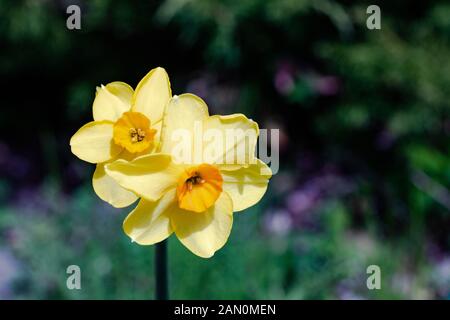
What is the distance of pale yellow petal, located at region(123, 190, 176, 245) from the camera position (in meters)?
0.90

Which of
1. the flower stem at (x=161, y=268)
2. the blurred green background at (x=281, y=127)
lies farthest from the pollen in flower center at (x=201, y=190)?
Result: the blurred green background at (x=281, y=127)

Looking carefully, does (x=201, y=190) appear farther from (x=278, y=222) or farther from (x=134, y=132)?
(x=278, y=222)

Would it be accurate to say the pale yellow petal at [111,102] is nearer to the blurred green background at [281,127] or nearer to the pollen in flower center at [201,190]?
the pollen in flower center at [201,190]

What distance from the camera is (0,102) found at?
2.83 metres

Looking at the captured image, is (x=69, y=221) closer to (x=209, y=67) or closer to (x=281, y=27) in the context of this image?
(x=209, y=67)

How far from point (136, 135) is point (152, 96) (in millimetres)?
68

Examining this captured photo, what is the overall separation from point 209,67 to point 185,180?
1685 mm

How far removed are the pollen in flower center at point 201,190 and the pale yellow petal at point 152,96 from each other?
0.37 ft

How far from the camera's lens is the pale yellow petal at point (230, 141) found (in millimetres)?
925

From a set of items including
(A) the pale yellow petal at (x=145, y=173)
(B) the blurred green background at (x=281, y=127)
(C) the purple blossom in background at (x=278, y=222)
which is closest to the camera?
(A) the pale yellow petal at (x=145, y=173)

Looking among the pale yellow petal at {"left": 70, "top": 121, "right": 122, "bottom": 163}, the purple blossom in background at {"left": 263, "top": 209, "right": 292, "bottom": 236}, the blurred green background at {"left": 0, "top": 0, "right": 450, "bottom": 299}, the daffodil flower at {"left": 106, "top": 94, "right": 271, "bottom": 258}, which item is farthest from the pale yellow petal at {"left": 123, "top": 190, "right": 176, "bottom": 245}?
the purple blossom in background at {"left": 263, "top": 209, "right": 292, "bottom": 236}

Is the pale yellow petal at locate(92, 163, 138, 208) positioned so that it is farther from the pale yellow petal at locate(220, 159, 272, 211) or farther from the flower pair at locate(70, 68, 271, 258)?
the pale yellow petal at locate(220, 159, 272, 211)
